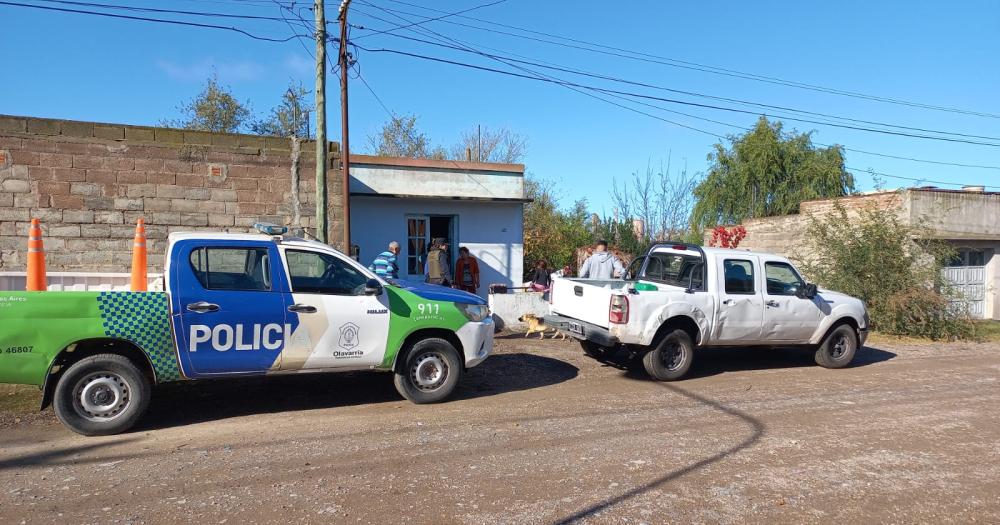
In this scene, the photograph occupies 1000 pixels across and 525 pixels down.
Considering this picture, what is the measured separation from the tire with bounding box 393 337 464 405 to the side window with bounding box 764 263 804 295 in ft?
16.6

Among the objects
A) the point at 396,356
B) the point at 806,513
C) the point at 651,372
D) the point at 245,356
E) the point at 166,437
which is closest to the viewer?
the point at 806,513

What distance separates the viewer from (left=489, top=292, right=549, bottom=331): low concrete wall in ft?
39.1

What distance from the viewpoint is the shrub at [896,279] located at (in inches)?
528

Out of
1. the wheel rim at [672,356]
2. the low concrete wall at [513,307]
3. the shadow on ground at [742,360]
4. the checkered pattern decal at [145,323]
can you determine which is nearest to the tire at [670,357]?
the wheel rim at [672,356]

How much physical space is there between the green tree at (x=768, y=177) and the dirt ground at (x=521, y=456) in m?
24.2

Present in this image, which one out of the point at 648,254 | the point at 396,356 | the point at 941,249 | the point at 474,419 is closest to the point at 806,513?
the point at 474,419

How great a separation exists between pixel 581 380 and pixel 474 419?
8.23 feet

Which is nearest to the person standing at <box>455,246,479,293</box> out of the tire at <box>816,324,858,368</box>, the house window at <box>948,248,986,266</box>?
the tire at <box>816,324,858,368</box>

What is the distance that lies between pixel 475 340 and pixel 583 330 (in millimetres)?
1985

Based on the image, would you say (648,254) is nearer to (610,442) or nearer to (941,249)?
(610,442)

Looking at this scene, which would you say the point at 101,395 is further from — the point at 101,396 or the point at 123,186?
the point at 123,186

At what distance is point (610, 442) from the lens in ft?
19.1

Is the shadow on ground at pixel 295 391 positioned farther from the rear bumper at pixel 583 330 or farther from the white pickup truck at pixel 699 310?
the white pickup truck at pixel 699 310

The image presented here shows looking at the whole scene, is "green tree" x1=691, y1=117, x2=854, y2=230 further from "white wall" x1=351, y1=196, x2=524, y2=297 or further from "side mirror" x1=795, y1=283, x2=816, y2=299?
"side mirror" x1=795, y1=283, x2=816, y2=299
